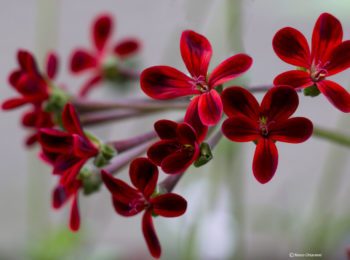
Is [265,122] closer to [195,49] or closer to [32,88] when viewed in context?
[195,49]

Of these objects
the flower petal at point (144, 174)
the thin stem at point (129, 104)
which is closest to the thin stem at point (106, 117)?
the thin stem at point (129, 104)

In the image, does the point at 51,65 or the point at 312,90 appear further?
the point at 51,65

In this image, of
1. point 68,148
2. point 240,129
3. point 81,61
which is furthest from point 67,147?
point 81,61

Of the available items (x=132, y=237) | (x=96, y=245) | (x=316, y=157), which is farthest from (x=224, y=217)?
(x=132, y=237)

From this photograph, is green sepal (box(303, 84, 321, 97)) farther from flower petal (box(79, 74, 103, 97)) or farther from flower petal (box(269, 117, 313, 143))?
flower petal (box(79, 74, 103, 97))

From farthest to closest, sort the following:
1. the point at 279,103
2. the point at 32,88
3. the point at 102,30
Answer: the point at 102,30, the point at 32,88, the point at 279,103

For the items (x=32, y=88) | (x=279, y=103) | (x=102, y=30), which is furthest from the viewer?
(x=102, y=30)
